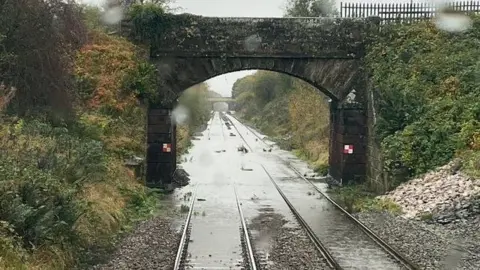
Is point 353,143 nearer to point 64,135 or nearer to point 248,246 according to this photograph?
point 248,246

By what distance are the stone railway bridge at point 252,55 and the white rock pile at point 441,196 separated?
236 inches

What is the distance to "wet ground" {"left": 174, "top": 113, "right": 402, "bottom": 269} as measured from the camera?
12.9 m

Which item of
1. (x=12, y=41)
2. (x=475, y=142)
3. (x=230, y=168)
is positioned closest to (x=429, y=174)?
(x=475, y=142)

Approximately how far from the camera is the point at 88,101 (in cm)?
2278

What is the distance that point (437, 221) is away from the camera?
16375mm

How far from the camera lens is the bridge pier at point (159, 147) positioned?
25062 mm

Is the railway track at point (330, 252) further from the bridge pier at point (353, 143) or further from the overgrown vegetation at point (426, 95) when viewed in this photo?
the bridge pier at point (353, 143)

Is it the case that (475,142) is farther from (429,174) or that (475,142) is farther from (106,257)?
(106,257)

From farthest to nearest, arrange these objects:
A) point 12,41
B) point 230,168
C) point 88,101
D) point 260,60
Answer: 1. point 230,168
2. point 260,60
3. point 88,101
4. point 12,41

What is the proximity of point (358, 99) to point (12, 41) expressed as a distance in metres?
13.4

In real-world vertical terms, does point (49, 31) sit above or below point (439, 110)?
above

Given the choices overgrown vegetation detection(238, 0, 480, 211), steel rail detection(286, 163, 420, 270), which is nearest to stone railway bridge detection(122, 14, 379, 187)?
overgrown vegetation detection(238, 0, 480, 211)

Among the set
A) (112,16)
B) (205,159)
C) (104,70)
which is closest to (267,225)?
(104,70)

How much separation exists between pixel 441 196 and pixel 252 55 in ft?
33.0
